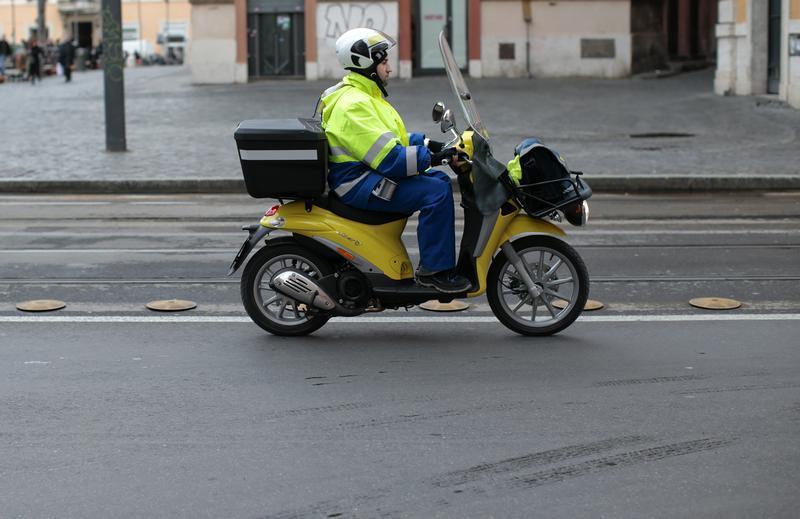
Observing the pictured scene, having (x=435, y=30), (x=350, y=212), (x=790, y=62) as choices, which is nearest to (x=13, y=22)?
(x=435, y=30)

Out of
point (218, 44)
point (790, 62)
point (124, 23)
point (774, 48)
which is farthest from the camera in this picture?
point (124, 23)

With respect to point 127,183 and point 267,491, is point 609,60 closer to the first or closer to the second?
point 127,183

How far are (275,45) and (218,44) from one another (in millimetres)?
1417

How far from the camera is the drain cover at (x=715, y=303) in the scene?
7871mm

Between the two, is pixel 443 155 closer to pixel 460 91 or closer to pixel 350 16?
pixel 460 91

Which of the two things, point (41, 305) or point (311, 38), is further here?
point (311, 38)

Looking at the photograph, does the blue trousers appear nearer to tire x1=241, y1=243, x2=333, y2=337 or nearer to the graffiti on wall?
tire x1=241, y1=243, x2=333, y2=337

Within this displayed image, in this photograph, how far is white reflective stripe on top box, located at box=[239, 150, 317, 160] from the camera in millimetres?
6965

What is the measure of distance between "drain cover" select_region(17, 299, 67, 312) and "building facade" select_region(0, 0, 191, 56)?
6921 cm

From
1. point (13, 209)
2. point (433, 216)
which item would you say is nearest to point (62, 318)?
point (433, 216)

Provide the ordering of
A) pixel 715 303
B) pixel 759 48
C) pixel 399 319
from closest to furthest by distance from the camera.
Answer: pixel 399 319 → pixel 715 303 → pixel 759 48

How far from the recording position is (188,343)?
709 centimetres

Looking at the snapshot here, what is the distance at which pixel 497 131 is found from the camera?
2028cm

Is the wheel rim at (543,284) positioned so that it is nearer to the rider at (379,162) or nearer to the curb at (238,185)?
the rider at (379,162)
